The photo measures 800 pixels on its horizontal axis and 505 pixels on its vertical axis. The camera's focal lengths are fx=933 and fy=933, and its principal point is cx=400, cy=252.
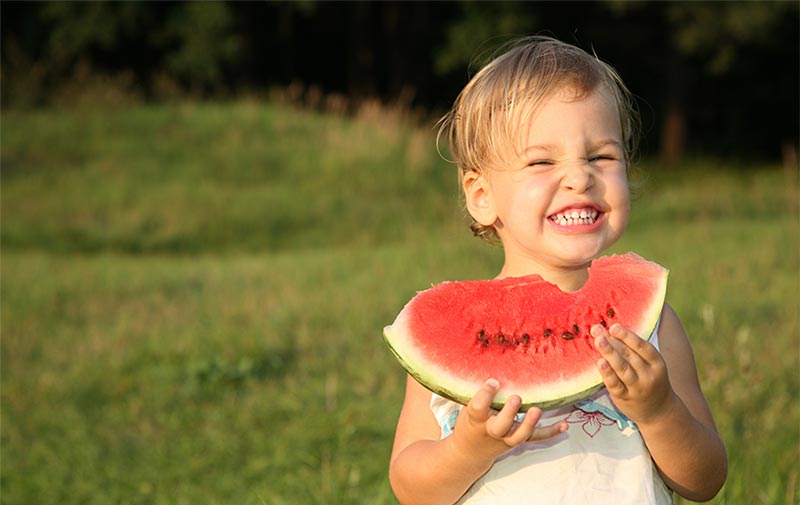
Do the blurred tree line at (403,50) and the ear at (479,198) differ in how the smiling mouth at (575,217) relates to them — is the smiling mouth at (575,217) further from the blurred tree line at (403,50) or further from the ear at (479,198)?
the blurred tree line at (403,50)

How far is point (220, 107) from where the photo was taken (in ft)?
44.3

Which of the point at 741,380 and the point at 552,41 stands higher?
the point at 552,41

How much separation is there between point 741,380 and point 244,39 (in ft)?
62.6

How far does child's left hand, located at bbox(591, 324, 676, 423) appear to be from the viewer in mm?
1470

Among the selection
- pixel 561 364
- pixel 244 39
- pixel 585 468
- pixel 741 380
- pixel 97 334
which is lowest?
pixel 244 39

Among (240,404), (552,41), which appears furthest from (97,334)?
(552,41)

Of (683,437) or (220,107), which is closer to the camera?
(683,437)

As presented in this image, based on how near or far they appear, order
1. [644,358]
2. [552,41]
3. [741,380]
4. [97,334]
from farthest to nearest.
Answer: [97,334] < [741,380] < [552,41] < [644,358]

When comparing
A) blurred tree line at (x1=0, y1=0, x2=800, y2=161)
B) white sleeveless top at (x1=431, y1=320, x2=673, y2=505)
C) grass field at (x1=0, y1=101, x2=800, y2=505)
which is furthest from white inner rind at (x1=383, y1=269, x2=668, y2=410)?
blurred tree line at (x1=0, y1=0, x2=800, y2=161)

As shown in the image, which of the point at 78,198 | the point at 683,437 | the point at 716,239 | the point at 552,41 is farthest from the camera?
the point at 78,198

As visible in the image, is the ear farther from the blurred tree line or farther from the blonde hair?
the blurred tree line

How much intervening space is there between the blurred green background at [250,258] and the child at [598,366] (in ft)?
1.48

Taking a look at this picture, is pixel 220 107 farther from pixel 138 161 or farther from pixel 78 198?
pixel 78 198

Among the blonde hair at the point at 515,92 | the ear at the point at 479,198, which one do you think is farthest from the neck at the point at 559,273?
the blonde hair at the point at 515,92
